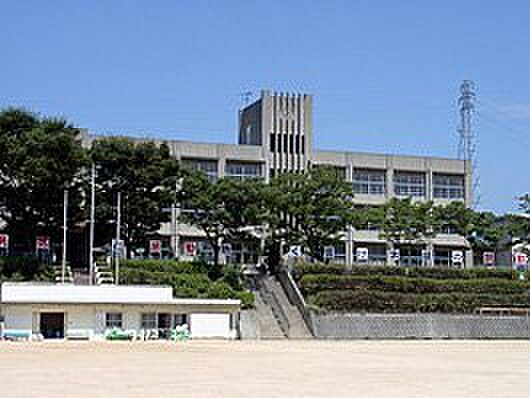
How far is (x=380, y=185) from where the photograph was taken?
290 feet

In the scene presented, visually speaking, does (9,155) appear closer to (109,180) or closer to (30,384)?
(109,180)

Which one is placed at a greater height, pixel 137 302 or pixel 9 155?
pixel 9 155

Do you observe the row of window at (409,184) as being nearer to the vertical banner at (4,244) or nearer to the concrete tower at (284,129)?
the concrete tower at (284,129)

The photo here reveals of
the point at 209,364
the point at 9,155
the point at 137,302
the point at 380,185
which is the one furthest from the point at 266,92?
the point at 209,364

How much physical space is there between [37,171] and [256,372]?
35.6m

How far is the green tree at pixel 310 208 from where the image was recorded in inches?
2660

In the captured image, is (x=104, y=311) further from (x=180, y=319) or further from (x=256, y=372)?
(x=256, y=372)

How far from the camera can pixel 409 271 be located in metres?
68.6

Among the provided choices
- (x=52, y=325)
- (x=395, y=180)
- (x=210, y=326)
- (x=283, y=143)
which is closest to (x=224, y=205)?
(x=210, y=326)

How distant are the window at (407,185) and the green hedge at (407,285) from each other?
22149 millimetres

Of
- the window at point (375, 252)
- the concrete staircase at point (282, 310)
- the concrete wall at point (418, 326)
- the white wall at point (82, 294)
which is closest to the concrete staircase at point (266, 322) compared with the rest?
the concrete staircase at point (282, 310)

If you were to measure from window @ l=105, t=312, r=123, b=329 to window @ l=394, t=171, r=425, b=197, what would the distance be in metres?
39.3

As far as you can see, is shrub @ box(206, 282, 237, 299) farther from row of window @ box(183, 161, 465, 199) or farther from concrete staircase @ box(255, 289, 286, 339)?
row of window @ box(183, 161, 465, 199)

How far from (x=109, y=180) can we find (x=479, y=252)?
114 feet
